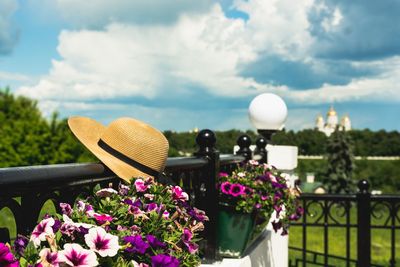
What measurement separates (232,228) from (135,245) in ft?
8.40

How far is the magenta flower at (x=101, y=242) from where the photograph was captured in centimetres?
135

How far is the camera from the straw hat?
2414 mm

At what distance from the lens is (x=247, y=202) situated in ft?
13.0

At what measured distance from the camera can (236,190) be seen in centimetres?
396

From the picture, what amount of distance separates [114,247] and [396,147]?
7486 cm

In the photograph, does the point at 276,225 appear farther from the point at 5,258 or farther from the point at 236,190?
the point at 5,258

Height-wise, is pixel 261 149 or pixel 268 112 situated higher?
pixel 268 112

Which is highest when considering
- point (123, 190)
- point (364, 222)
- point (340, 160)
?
point (123, 190)

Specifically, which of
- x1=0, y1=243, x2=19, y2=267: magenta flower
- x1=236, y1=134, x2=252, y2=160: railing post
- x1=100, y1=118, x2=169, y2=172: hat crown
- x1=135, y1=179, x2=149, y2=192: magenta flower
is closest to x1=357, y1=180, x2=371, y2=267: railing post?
x1=236, y1=134, x2=252, y2=160: railing post

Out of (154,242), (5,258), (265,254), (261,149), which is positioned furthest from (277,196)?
(5,258)

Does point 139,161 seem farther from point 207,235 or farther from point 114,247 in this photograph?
point 207,235

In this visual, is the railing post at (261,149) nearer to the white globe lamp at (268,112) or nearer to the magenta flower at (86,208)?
the white globe lamp at (268,112)

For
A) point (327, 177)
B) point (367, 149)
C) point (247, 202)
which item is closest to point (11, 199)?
point (247, 202)

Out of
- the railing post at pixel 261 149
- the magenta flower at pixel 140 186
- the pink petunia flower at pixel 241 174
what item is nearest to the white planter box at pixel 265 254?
the pink petunia flower at pixel 241 174
